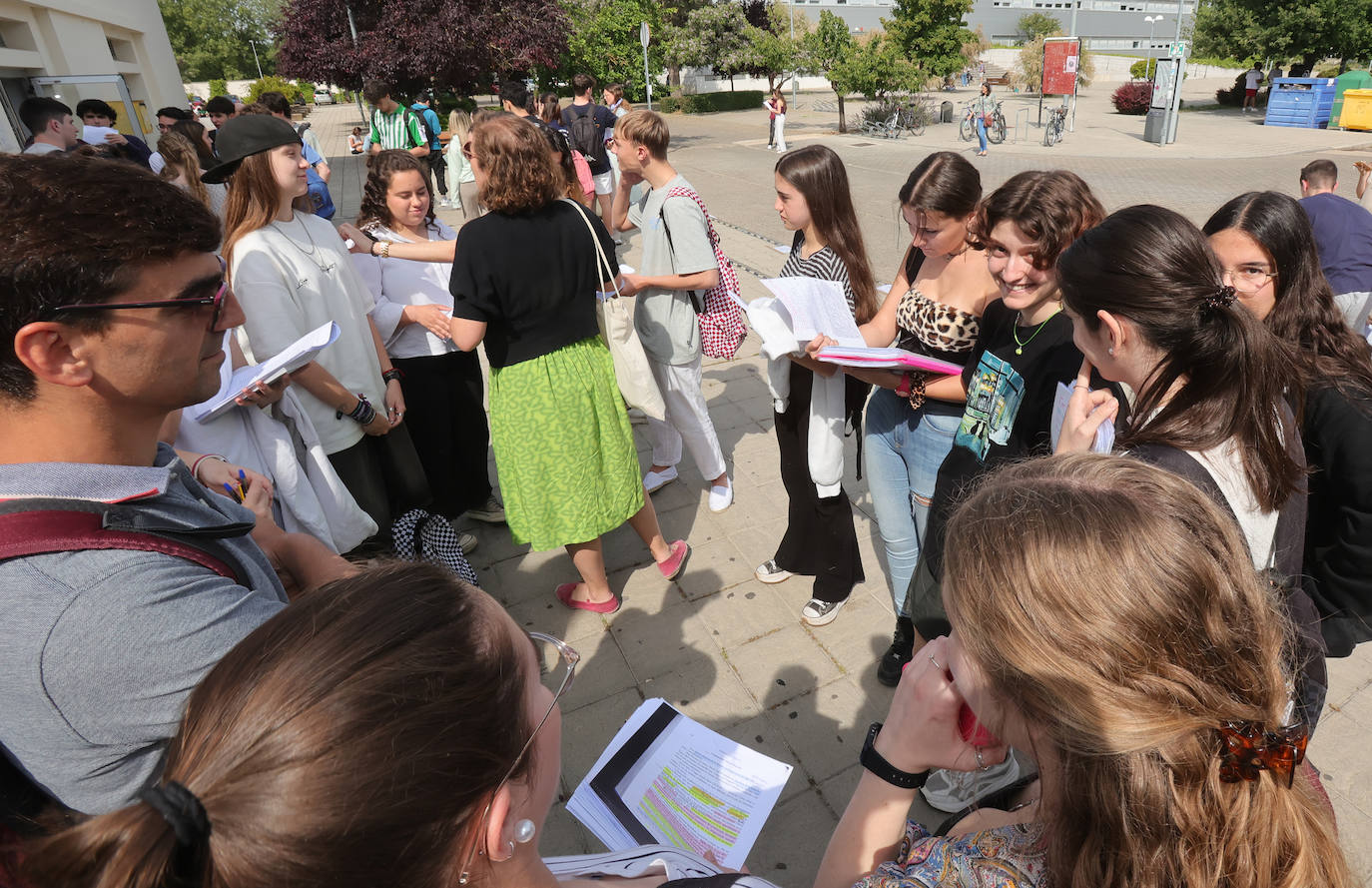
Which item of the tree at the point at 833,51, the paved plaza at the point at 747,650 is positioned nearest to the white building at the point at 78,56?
the paved plaza at the point at 747,650

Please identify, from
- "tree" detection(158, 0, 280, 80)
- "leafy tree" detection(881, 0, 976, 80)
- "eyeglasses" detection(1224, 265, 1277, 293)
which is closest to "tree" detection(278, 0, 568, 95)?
"leafy tree" detection(881, 0, 976, 80)

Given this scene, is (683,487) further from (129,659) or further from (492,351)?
(129,659)

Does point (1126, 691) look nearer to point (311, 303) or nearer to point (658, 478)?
point (311, 303)

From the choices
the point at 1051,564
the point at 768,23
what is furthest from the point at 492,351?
the point at 768,23

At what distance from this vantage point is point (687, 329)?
3.70 metres

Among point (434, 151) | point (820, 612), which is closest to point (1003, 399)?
point (820, 612)

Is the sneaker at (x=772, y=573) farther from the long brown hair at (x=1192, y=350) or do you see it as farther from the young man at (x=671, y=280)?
the long brown hair at (x=1192, y=350)

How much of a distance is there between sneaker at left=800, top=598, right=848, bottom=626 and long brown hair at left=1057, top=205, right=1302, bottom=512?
177cm

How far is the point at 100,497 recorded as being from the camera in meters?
1.07

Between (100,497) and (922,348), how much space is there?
2342mm

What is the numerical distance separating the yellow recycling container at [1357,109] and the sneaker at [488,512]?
2519 centimetres

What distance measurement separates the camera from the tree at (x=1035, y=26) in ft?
161

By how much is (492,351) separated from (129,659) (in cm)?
203

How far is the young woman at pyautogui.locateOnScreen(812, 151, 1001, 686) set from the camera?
8.00ft
